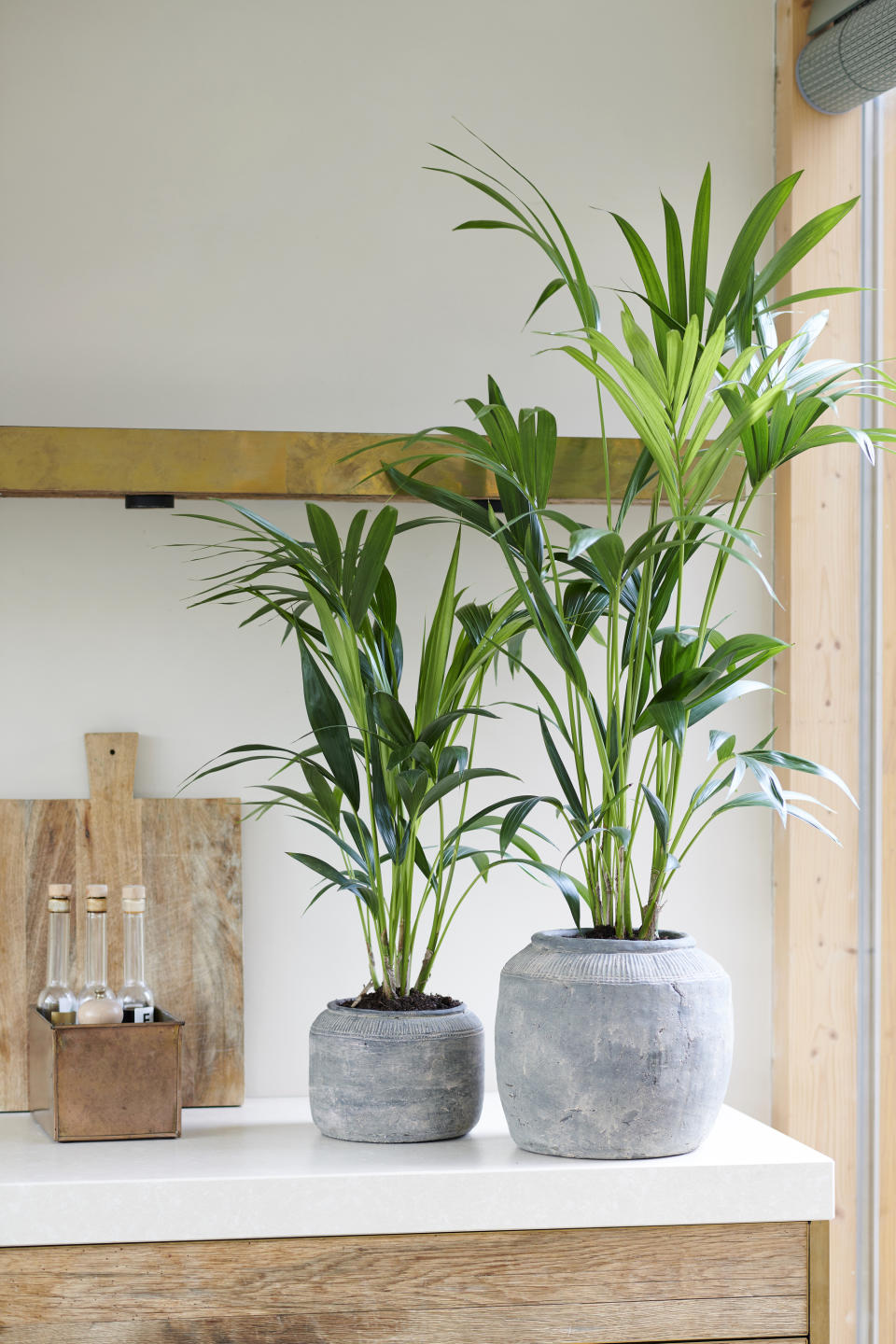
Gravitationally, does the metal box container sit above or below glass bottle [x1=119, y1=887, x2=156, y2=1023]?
below

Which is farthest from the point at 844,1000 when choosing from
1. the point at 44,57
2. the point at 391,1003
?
the point at 44,57

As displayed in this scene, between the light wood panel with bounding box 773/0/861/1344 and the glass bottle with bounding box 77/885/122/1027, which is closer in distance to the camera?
the glass bottle with bounding box 77/885/122/1027

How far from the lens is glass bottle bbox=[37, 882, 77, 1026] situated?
1916mm

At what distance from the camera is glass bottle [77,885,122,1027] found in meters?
1.83

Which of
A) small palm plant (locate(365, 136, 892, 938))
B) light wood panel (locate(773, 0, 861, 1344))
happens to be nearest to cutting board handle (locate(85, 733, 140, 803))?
small palm plant (locate(365, 136, 892, 938))

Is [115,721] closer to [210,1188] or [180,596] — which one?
[180,596]

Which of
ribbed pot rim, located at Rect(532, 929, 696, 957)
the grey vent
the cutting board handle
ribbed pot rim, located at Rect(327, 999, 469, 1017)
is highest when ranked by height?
the grey vent

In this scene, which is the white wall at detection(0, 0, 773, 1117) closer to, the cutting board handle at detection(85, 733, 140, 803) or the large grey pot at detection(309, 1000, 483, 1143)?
the cutting board handle at detection(85, 733, 140, 803)

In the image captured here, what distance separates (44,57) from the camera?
83.7 inches

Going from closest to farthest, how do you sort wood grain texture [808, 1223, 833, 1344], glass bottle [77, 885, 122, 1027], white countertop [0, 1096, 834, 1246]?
white countertop [0, 1096, 834, 1246] → wood grain texture [808, 1223, 833, 1344] → glass bottle [77, 885, 122, 1027]

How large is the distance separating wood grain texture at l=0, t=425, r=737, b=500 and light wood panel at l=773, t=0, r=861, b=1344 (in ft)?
1.65

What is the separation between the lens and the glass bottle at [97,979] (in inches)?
72.2

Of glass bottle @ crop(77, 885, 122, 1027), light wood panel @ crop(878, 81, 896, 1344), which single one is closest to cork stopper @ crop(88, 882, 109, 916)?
glass bottle @ crop(77, 885, 122, 1027)

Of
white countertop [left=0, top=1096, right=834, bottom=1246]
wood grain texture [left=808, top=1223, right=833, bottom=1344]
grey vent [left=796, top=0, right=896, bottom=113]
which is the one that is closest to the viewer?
white countertop [left=0, top=1096, right=834, bottom=1246]
